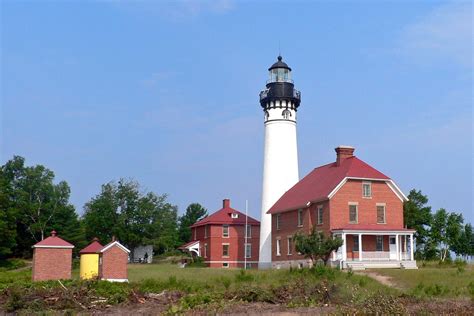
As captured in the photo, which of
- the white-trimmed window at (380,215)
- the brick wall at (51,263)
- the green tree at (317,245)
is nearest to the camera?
the brick wall at (51,263)

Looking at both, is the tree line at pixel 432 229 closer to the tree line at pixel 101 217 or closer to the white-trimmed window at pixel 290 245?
the tree line at pixel 101 217

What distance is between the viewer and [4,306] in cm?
1877

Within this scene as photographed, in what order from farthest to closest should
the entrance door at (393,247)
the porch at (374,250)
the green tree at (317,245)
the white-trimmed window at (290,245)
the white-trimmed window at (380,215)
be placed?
the white-trimmed window at (290,245)
the white-trimmed window at (380,215)
the entrance door at (393,247)
the porch at (374,250)
the green tree at (317,245)

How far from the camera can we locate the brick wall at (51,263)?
30.1m

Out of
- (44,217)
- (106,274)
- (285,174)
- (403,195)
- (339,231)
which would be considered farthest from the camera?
(44,217)

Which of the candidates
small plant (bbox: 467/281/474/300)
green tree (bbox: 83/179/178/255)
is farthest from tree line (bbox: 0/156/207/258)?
small plant (bbox: 467/281/474/300)

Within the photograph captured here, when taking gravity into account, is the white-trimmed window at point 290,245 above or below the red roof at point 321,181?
below

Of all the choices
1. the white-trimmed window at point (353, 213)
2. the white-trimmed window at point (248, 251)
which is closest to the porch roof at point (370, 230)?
the white-trimmed window at point (353, 213)

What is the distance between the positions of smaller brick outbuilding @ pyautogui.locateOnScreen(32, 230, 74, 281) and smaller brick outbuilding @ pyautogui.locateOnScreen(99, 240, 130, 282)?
1.66m

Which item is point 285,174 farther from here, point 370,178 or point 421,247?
point 421,247

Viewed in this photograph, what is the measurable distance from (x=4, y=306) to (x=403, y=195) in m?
31.7

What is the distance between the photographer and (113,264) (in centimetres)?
3050

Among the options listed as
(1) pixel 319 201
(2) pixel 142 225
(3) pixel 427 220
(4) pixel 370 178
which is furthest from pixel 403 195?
(2) pixel 142 225

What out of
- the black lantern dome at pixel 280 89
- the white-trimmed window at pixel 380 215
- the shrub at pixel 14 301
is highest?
the black lantern dome at pixel 280 89
